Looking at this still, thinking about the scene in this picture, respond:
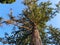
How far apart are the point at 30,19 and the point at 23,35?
16.2 feet

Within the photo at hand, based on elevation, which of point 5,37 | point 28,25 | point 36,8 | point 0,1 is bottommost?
point 5,37

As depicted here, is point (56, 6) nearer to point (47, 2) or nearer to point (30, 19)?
point (47, 2)

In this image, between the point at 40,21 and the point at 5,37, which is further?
the point at 5,37

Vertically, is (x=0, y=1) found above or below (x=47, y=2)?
above

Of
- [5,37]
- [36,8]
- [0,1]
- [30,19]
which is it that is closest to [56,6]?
[36,8]

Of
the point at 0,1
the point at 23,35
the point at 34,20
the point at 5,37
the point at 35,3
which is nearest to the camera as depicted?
the point at 0,1

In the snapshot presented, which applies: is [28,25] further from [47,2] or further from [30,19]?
[47,2]

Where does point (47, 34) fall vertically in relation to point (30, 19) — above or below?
below

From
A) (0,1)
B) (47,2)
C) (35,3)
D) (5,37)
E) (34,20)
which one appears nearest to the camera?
(0,1)

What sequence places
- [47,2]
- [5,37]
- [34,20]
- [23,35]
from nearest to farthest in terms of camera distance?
[34,20] < [47,2] < [23,35] < [5,37]

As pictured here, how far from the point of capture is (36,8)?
2170 centimetres

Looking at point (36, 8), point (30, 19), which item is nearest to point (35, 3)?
point (36, 8)

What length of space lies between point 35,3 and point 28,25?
2043mm

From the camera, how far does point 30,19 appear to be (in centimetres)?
2052
